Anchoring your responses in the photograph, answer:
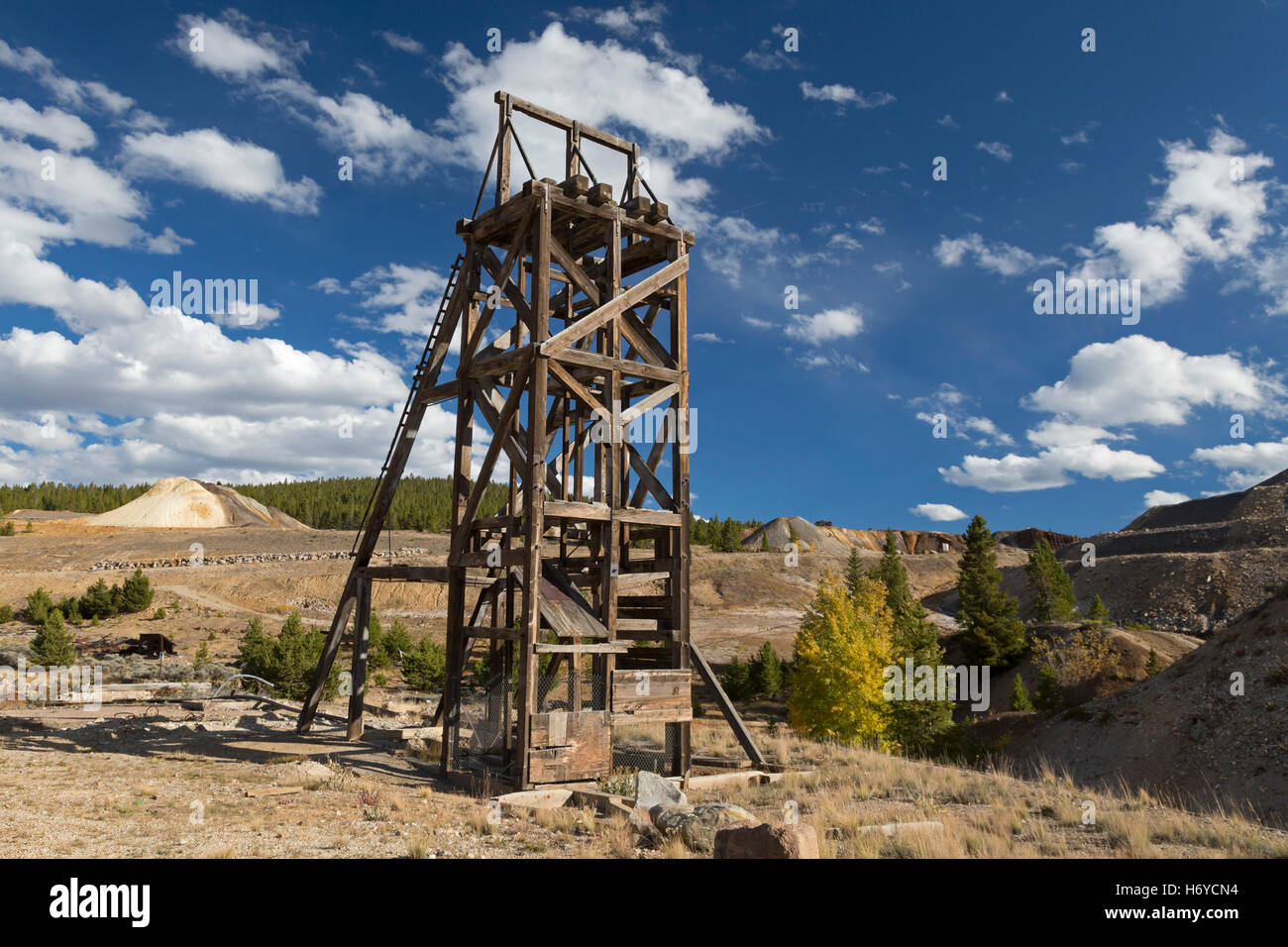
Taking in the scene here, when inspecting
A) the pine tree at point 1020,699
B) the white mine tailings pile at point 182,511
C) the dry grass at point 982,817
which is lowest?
the pine tree at point 1020,699

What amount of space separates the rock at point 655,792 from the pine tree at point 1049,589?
209ft

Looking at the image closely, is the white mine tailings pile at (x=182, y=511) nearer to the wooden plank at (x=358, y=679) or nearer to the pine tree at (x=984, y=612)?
the pine tree at (x=984, y=612)

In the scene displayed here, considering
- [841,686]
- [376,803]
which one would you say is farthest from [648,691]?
[841,686]

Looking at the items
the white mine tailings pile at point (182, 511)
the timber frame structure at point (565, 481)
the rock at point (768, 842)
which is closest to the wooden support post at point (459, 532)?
the timber frame structure at point (565, 481)

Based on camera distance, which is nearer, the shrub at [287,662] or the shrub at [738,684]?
the shrub at [287,662]

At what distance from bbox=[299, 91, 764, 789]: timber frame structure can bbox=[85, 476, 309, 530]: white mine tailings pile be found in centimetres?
11087

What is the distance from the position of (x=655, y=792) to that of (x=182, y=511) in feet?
437

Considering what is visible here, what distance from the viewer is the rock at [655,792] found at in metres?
12.0

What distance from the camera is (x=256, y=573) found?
7588 centimetres

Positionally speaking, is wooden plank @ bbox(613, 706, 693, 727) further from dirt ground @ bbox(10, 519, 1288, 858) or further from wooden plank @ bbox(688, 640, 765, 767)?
dirt ground @ bbox(10, 519, 1288, 858)

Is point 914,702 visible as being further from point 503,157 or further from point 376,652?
point 503,157
